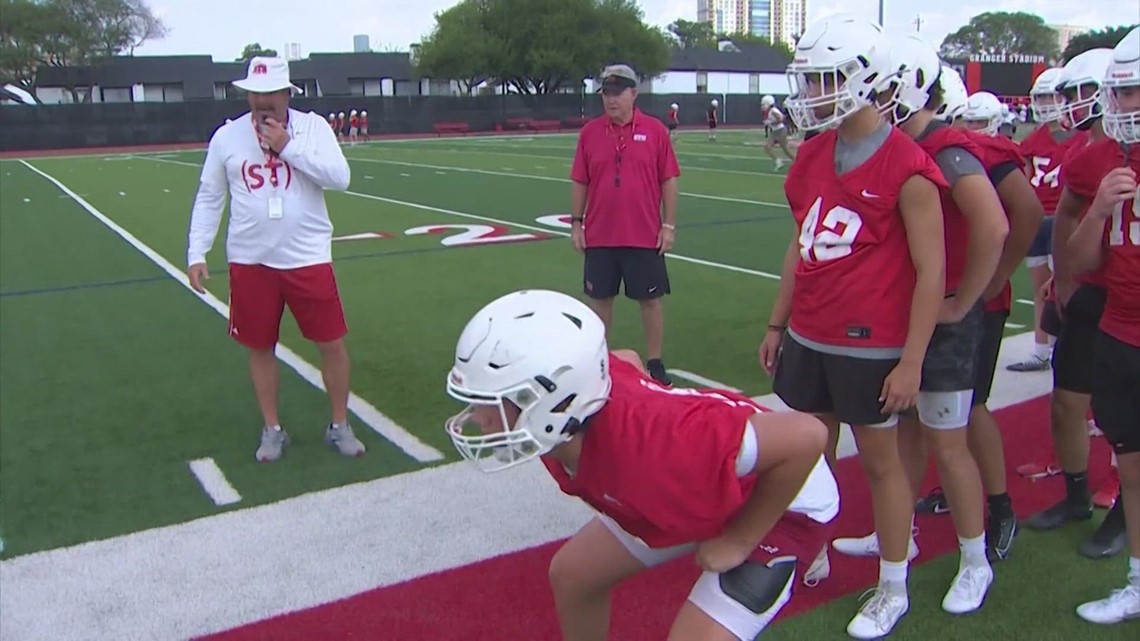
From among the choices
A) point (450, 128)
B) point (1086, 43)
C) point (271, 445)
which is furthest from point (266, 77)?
point (1086, 43)

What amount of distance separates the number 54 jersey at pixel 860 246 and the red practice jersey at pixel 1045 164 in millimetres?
3173

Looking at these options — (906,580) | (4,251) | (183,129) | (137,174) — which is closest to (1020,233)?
(906,580)

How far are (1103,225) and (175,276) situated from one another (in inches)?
335

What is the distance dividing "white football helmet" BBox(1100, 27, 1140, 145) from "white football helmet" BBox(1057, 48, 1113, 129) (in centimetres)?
138

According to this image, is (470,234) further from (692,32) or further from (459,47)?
(692,32)

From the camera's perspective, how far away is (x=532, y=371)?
2.05 metres

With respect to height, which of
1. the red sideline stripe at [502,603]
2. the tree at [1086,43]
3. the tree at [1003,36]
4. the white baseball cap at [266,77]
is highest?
the tree at [1003,36]

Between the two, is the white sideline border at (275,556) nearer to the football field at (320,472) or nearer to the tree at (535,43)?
the football field at (320,472)

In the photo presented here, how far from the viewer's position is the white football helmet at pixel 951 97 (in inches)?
141

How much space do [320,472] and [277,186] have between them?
133 centimetres

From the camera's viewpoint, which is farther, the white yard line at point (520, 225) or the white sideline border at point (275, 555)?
the white yard line at point (520, 225)

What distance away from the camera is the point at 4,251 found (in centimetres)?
Answer: 1169

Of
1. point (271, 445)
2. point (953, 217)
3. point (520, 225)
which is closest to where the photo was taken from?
point (953, 217)

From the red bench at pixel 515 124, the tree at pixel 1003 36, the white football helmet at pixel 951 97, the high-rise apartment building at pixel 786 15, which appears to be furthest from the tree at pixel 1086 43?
the high-rise apartment building at pixel 786 15
